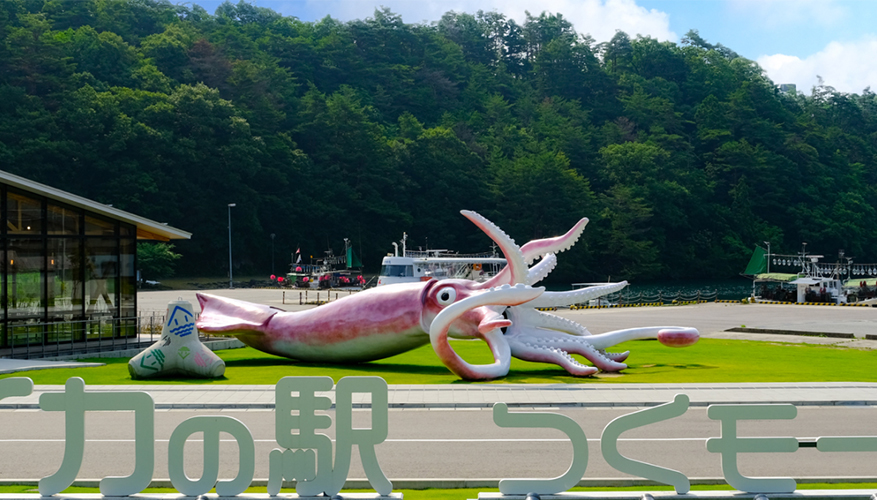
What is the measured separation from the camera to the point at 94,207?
80.0 feet

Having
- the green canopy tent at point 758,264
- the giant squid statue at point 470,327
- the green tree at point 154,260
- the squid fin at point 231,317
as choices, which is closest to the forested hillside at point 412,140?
the green tree at point 154,260

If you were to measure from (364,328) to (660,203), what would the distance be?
89.9 m

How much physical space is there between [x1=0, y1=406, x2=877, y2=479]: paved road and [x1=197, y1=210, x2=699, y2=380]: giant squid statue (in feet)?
14.7

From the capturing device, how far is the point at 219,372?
1933 centimetres

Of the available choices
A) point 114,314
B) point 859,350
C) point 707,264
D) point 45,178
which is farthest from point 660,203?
point 114,314

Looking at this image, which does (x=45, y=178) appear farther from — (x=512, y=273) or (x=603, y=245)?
(x=512, y=273)

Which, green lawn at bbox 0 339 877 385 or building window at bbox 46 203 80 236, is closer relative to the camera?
green lawn at bbox 0 339 877 385

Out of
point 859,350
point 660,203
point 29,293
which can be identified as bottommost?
point 859,350

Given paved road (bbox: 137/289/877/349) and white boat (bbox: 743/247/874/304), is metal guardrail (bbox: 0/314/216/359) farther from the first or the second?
white boat (bbox: 743/247/874/304)

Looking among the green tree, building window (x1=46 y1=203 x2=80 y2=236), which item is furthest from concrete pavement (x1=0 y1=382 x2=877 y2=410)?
the green tree

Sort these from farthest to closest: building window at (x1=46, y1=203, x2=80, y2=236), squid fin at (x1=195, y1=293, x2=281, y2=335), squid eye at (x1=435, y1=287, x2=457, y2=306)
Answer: building window at (x1=46, y1=203, x2=80, y2=236)
squid fin at (x1=195, y1=293, x2=281, y2=335)
squid eye at (x1=435, y1=287, x2=457, y2=306)

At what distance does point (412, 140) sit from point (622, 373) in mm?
85755

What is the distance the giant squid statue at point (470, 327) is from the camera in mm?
19875

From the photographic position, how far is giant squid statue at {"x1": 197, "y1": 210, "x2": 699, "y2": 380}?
65.2 ft
